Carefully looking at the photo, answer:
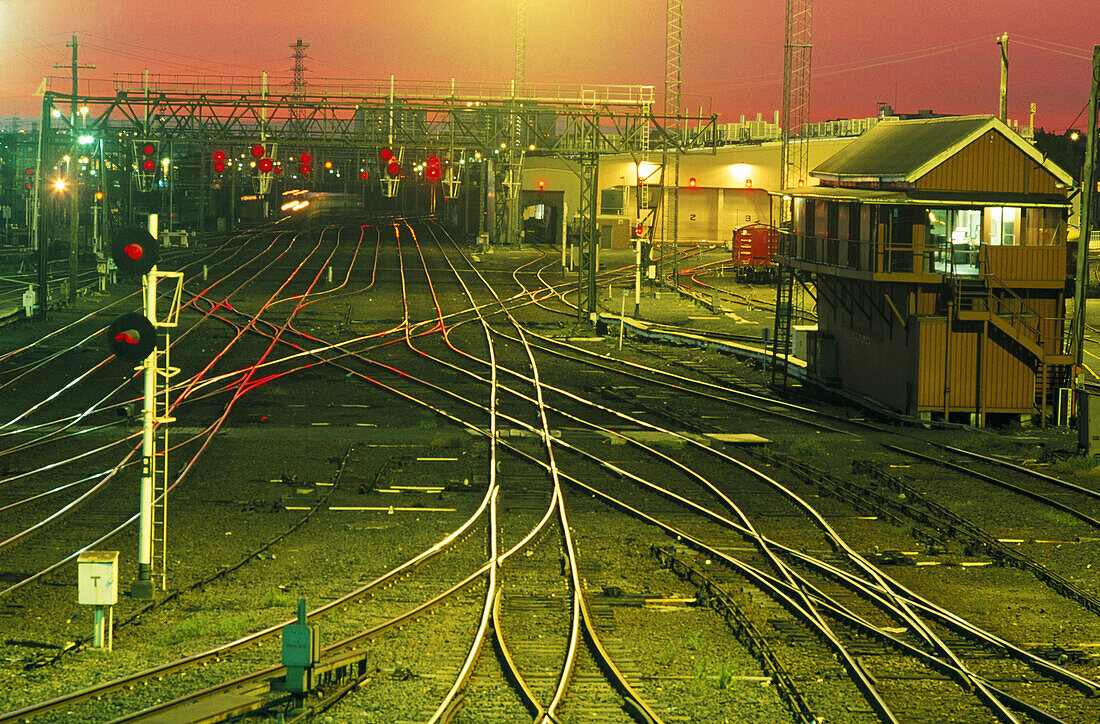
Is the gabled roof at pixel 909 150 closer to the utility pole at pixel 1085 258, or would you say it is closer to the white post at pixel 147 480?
the utility pole at pixel 1085 258

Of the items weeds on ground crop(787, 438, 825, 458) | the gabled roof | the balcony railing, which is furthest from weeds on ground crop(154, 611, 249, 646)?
the gabled roof

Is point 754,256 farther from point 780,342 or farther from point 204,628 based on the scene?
point 204,628

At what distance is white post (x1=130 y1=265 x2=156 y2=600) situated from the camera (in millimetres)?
12656

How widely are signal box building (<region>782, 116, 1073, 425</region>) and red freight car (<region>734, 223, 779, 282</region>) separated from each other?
2884cm

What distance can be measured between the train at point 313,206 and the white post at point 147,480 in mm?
86096

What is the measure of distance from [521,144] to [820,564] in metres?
62.4

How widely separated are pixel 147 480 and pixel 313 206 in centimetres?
11076

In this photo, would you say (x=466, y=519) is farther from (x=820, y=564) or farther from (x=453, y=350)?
(x=453, y=350)

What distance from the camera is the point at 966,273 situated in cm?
2538

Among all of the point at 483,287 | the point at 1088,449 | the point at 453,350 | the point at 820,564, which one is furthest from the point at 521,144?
the point at 820,564

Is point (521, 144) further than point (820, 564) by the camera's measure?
Yes

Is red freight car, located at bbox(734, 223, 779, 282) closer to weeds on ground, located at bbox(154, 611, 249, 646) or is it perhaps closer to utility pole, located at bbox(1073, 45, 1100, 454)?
utility pole, located at bbox(1073, 45, 1100, 454)

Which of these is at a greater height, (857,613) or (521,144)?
(521,144)

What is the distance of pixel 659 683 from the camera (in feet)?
34.5
